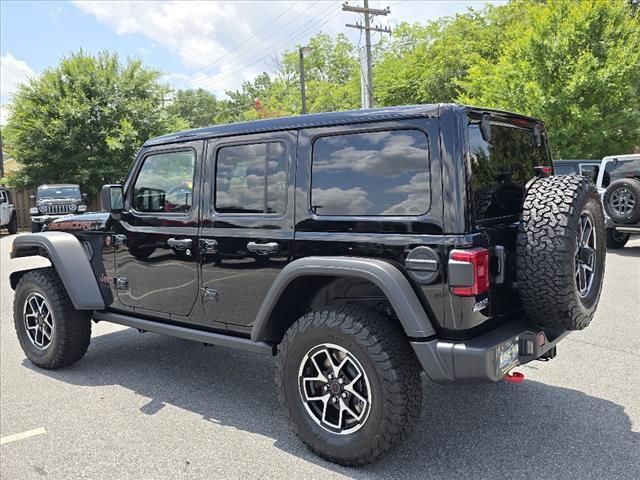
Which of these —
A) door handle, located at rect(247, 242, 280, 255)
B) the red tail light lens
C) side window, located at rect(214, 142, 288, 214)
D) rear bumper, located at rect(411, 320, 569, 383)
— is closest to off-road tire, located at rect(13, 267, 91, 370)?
side window, located at rect(214, 142, 288, 214)

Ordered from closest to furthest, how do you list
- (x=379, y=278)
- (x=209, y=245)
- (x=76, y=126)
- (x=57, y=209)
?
(x=379, y=278), (x=209, y=245), (x=57, y=209), (x=76, y=126)

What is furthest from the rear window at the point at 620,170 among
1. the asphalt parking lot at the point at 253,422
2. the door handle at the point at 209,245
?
the door handle at the point at 209,245

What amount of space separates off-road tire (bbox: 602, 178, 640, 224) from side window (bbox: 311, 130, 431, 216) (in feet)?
25.7

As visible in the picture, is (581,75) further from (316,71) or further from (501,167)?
(316,71)

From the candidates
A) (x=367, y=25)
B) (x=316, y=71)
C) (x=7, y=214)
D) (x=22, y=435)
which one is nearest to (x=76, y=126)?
(x=7, y=214)

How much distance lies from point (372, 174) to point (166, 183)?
→ 1797 mm

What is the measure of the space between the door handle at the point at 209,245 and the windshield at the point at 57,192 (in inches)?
690

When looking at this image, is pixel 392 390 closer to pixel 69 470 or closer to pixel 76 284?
pixel 69 470

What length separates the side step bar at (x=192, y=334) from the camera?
3.39 m

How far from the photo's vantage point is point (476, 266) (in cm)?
262

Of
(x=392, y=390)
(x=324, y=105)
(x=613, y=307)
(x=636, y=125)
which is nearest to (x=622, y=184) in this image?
(x=613, y=307)

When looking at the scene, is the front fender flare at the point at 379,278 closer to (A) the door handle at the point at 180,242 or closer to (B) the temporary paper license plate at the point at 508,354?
(B) the temporary paper license plate at the point at 508,354

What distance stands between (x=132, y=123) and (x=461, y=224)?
23.7 metres

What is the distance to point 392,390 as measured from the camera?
2.75 meters
